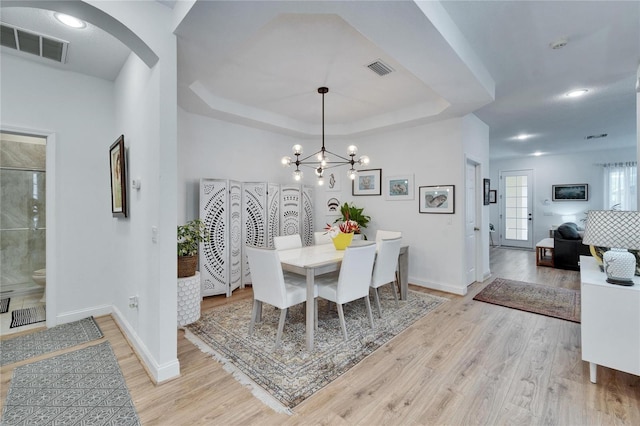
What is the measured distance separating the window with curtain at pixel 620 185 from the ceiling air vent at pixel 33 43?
34.9 ft

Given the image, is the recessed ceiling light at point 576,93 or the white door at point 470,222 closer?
the recessed ceiling light at point 576,93

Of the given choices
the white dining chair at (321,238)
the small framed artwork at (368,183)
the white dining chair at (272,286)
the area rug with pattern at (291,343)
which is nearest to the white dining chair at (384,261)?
the area rug with pattern at (291,343)

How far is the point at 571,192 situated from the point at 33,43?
10.8 m

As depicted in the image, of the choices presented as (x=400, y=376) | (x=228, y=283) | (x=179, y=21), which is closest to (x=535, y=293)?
(x=400, y=376)

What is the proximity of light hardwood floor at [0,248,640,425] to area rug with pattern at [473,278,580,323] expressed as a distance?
586mm

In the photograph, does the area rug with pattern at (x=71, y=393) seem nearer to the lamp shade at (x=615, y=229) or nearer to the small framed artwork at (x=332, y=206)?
the lamp shade at (x=615, y=229)

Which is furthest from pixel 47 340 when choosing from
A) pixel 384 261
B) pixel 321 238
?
pixel 384 261

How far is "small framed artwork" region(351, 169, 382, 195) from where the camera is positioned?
5055mm

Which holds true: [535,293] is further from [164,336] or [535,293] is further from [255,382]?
[164,336]

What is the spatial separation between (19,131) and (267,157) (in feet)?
9.79

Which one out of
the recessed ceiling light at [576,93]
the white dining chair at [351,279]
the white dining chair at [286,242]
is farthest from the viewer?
the recessed ceiling light at [576,93]

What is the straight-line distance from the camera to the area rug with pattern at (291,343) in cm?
205

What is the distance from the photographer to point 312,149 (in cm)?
546

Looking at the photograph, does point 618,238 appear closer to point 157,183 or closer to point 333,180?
point 157,183
